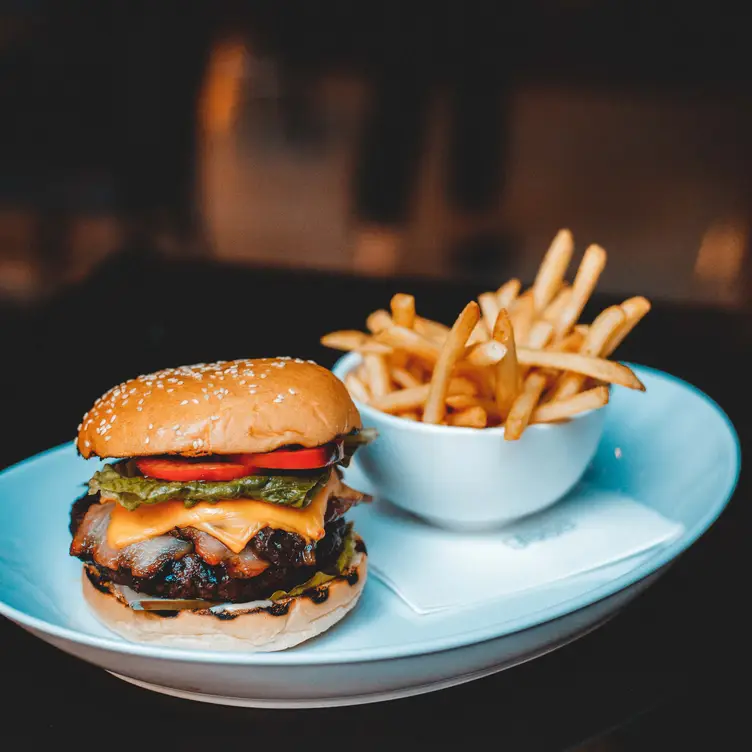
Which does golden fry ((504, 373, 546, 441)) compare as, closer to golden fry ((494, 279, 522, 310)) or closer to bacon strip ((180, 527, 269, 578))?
golden fry ((494, 279, 522, 310))

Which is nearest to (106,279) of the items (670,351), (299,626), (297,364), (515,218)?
(515,218)

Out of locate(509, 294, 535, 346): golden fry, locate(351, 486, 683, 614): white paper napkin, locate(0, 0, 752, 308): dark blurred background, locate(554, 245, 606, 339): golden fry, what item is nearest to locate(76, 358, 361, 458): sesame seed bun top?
locate(351, 486, 683, 614): white paper napkin

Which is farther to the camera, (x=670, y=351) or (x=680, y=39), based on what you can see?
(x=680, y=39)

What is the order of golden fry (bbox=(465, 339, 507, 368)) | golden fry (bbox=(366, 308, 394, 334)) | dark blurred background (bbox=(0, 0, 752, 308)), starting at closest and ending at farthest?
golden fry (bbox=(465, 339, 507, 368)) → golden fry (bbox=(366, 308, 394, 334)) → dark blurred background (bbox=(0, 0, 752, 308))

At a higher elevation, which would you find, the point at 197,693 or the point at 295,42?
the point at 295,42

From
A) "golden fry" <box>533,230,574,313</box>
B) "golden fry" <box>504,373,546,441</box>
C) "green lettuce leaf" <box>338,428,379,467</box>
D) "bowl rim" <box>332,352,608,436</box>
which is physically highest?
"golden fry" <box>533,230,574,313</box>

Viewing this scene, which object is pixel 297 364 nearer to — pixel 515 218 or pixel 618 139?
pixel 515 218

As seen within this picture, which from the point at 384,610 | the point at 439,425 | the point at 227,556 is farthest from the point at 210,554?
the point at 439,425
